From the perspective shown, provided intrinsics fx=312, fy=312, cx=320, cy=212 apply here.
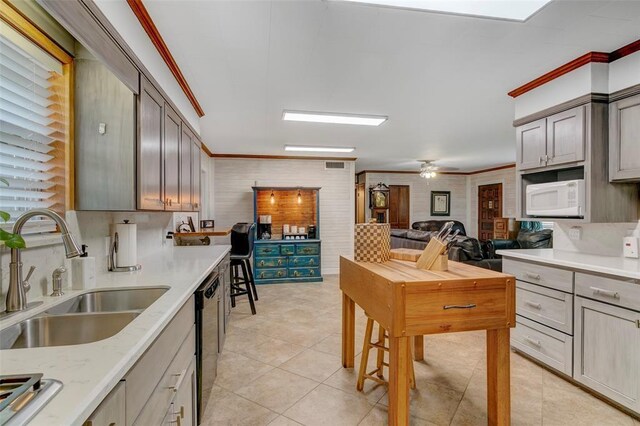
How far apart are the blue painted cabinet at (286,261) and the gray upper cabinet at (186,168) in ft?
8.97

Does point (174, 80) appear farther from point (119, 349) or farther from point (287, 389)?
point (287, 389)

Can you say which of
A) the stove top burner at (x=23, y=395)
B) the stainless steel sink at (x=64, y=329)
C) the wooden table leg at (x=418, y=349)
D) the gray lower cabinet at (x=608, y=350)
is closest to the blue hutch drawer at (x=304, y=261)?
the wooden table leg at (x=418, y=349)

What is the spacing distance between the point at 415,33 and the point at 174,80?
2012mm

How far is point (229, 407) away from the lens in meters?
2.19

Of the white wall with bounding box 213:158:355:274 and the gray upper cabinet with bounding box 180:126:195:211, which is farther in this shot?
the white wall with bounding box 213:158:355:274

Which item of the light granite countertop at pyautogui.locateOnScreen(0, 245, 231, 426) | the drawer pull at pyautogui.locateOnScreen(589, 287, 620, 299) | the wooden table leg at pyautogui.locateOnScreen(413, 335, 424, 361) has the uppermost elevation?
the light granite countertop at pyautogui.locateOnScreen(0, 245, 231, 426)

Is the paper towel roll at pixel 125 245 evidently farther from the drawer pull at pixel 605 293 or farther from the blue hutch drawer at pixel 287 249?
the blue hutch drawer at pixel 287 249

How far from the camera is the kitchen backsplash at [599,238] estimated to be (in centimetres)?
270

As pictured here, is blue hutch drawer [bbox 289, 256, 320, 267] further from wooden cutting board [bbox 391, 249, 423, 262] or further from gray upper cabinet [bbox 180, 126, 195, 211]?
wooden cutting board [bbox 391, 249, 423, 262]

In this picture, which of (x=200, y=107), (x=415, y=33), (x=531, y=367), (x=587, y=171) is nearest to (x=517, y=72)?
(x=587, y=171)

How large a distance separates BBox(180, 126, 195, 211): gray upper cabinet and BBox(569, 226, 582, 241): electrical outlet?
3790 millimetres

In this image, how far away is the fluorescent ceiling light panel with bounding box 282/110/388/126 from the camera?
12.5 feet

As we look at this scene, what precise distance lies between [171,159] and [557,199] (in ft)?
10.9

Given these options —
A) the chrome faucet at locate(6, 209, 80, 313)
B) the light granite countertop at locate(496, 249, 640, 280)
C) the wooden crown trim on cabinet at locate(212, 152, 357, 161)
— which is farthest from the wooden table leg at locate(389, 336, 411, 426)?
the wooden crown trim on cabinet at locate(212, 152, 357, 161)
